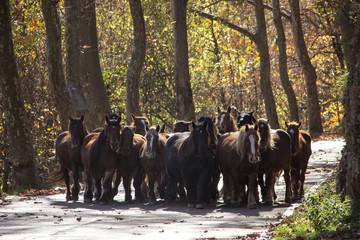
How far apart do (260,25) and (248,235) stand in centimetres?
2734

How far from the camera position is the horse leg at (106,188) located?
16766 mm

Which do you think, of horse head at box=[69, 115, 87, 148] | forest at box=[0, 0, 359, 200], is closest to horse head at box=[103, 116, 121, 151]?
horse head at box=[69, 115, 87, 148]

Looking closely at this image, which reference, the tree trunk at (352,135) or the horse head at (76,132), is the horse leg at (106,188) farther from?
the tree trunk at (352,135)

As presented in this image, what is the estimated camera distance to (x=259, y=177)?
55.4ft

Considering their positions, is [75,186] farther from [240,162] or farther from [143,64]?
[143,64]

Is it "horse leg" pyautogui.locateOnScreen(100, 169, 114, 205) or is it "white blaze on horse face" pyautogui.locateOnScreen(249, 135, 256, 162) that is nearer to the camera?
"white blaze on horse face" pyautogui.locateOnScreen(249, 135, 256, 162)

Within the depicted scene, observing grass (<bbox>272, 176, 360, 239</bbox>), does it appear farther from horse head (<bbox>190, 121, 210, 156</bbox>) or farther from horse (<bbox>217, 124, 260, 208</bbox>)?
horse head (<bbox>190, 121, 210, 156</bbox>)

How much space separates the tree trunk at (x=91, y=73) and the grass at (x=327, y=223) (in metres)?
16.7

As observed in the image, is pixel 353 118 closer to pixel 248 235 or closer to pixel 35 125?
pixel 248 235

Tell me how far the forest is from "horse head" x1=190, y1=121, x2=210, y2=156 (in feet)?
10.5

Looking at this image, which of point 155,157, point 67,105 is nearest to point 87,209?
point 155,157

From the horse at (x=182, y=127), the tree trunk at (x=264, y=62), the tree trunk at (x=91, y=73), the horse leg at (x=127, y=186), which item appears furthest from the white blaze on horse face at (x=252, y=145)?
the tree trunk at (x=264, y=62)

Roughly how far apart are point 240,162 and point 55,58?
934cm

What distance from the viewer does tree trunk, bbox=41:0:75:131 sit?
22.1 m
